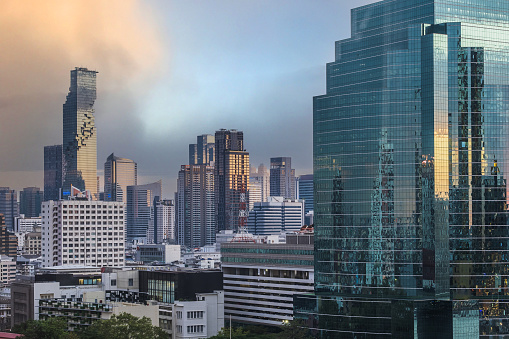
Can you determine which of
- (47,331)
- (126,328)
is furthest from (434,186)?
(47,331)

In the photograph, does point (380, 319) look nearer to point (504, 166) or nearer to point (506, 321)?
point (506, 321)

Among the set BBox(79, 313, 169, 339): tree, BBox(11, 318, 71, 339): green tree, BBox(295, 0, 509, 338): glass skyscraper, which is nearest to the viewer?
BBox(79, 313, 169, 339): tree

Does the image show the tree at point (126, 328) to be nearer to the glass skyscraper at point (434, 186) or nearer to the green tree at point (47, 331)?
the green tree at point (47, 331)

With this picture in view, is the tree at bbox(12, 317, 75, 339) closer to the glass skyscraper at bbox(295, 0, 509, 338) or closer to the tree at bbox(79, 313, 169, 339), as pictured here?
the tree at bbox(79, 313, 169, 339)

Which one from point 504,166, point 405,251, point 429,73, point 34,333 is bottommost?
point 34,333

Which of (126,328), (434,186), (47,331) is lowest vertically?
(47,331)

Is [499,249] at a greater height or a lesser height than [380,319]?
greater

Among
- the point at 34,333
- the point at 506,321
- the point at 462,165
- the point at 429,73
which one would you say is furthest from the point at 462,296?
the point at 34,333

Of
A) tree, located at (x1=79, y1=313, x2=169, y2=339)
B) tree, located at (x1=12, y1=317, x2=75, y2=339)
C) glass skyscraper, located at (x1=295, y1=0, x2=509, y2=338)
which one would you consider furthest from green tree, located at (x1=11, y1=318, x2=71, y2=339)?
glass skyscraper, located at (x1=295, y1=0, x2=509, y2=338)

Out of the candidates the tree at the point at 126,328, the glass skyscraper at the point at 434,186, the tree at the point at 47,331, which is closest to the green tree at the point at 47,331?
the tree at the point at 47,331

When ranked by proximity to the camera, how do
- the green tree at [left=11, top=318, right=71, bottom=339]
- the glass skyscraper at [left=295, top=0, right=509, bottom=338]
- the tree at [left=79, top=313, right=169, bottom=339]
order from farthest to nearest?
the glass skyscraper at [left=295, top=0, right=509, bottom=338] → the green tree at [left=11, top=318, right=71, bottom=339] → the tree at [left=79, top=313, right=169, bottom=339]

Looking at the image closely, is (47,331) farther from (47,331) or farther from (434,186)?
(434,186)

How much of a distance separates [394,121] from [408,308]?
1523 inches

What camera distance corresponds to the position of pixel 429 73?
195125 mm
